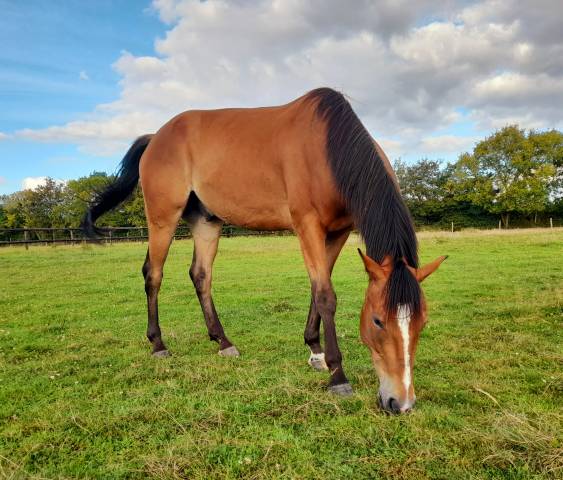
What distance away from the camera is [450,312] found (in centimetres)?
Answer: 728

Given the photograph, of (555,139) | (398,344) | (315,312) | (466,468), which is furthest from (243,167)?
(555,139)

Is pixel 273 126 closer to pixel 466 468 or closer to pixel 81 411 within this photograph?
pixel 81 411

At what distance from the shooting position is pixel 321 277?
4.05 meters

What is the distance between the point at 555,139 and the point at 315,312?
56.8 m

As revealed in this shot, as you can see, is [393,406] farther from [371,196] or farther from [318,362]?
[371,196]

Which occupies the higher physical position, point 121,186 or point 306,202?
point 121,186

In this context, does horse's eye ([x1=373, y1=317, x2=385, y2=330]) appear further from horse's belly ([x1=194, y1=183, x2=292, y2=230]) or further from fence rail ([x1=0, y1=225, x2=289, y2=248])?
fence rail ([x1=0, y1=225, x2=289, y2=248])

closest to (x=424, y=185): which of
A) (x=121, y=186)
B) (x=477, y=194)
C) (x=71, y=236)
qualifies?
(x=477, y=194)

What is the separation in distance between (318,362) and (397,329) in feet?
5.27

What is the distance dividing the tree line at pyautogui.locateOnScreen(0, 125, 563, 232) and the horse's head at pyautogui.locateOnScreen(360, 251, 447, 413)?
154ft

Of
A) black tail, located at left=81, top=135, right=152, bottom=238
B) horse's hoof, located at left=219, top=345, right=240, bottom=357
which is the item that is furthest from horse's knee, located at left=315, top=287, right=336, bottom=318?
black tail, located at left=81, top=135, right=152, bottom=238

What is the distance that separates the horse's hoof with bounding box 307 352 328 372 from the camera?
175 inches

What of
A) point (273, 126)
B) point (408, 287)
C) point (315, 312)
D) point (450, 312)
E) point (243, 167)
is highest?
point (273, 126)

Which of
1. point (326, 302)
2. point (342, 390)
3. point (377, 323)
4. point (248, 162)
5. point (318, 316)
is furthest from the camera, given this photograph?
point (248, 162)
